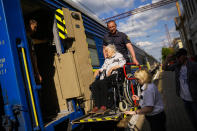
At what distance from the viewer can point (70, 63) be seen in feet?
13.6

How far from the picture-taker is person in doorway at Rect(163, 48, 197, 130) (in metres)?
3.13

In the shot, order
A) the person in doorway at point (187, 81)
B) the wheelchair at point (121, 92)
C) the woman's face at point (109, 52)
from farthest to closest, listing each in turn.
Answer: the woman's face at point (109, 52) < the wheelchair at point (121, 92) < the person in doorway at point (187, 81)

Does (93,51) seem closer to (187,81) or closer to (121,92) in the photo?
(121,92)

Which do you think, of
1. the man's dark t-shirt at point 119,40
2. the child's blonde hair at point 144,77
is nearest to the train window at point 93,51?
the man's dark t-shirt at point 119,40

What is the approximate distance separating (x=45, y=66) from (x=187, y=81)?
10.3 ft

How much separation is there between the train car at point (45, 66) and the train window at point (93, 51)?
4 centimetres

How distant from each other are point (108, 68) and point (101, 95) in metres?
0.83

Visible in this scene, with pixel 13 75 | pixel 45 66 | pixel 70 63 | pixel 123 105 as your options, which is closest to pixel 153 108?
pixel 123 105

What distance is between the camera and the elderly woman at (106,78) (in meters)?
3.86

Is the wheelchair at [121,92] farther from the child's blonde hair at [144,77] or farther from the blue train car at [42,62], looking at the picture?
the child's blonde hair at [144,77]

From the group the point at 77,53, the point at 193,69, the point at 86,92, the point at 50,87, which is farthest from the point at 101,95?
the point at 193,69

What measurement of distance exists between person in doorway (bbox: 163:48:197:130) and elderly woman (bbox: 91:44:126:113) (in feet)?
4.34

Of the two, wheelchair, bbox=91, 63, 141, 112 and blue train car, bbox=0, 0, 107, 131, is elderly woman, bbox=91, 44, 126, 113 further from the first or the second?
blue train car, bbox=0, 0, 107, 131

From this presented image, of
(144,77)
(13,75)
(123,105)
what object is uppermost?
(13,75)
